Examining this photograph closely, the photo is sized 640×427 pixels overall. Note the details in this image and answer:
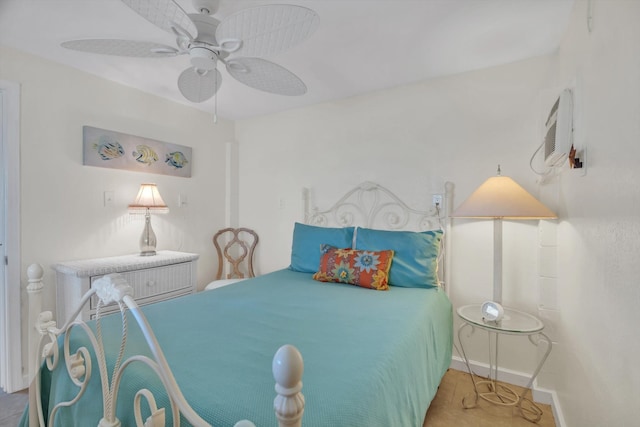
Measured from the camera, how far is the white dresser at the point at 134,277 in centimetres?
200

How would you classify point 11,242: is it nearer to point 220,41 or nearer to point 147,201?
point 147,201

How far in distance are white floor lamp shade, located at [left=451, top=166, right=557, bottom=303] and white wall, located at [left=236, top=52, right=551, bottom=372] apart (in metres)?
0.25

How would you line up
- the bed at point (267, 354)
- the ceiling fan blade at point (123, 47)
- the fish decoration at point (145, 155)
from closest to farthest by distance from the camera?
the bed at point (267, 354) < the ceiling fan blade at point (123, 47) < the fish decoration at point (145, 155)

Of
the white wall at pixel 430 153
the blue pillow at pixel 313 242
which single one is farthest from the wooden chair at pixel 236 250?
the blue pillow at pixel 313 242

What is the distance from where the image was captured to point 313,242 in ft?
8.21

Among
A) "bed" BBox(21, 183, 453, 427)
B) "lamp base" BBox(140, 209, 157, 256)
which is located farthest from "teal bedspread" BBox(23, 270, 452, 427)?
"lamp base" BBox(140, 209, 157, 256)

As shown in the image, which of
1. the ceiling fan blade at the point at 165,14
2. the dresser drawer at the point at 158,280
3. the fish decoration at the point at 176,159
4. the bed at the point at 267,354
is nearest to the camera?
the bed at the point at 267,354

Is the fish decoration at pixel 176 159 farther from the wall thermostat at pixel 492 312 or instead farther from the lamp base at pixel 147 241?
the wall thermostat at pixel 492 312

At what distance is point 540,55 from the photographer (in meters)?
2.07

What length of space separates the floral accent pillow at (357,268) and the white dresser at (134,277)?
117cm

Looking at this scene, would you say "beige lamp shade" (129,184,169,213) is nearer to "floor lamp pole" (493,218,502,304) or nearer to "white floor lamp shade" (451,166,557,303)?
"white floor lamp shade" (451,166,557,303)

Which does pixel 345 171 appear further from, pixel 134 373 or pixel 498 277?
pixel 134 373

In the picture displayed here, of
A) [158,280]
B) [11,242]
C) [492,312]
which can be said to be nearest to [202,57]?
[158,280]

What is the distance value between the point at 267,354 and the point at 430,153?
198cm
